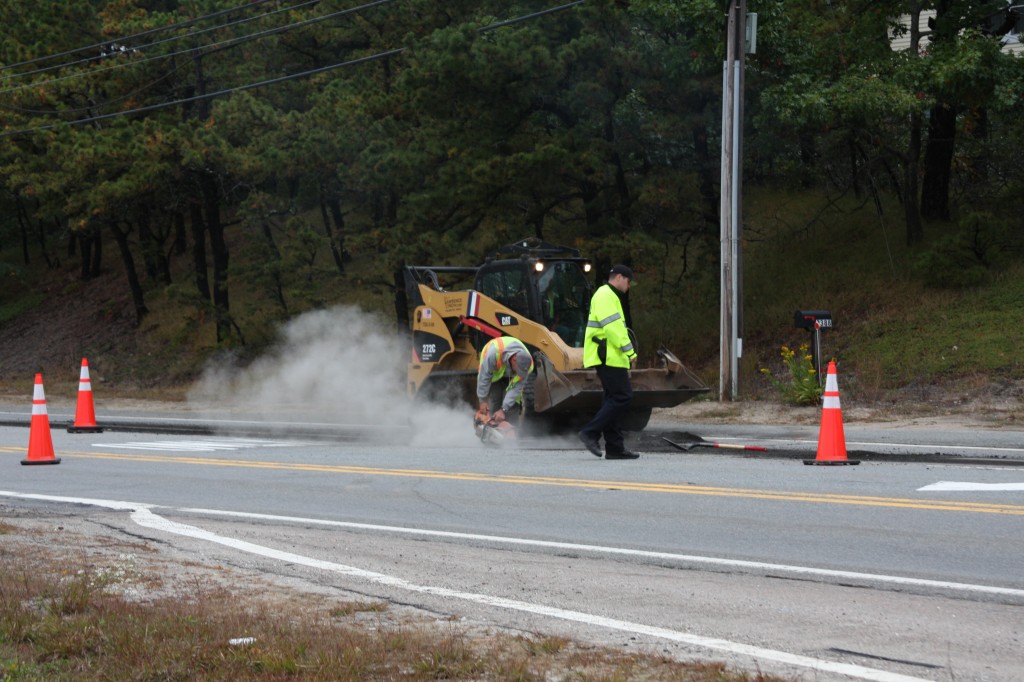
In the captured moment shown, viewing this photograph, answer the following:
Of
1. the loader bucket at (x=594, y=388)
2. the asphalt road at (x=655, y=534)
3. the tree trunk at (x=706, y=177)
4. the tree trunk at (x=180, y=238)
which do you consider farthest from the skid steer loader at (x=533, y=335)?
the tree trunk at (x=180, y=238)

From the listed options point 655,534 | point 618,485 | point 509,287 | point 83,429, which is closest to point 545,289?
point 509,287

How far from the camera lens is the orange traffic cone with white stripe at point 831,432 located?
1192cm

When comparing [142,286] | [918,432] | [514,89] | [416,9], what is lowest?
[918,432]

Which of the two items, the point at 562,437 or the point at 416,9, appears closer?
the point at 562,437

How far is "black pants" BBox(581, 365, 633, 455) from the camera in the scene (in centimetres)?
1282

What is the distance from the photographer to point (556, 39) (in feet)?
83.3

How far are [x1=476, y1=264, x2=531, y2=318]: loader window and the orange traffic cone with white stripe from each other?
213 inches

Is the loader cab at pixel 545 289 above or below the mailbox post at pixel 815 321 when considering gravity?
above

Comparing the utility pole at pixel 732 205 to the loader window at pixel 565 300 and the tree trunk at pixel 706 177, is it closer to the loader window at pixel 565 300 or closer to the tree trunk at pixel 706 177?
the tree trunk at pixel 706 177

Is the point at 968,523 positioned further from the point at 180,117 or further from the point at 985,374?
the point at 180,117

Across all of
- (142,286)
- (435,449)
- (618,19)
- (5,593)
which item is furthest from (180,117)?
(5,593)

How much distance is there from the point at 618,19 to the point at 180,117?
56.3 ft

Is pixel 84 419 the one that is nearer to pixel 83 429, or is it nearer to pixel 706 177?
pixel 83 429

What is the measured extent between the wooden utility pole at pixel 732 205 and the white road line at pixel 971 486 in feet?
33.5
